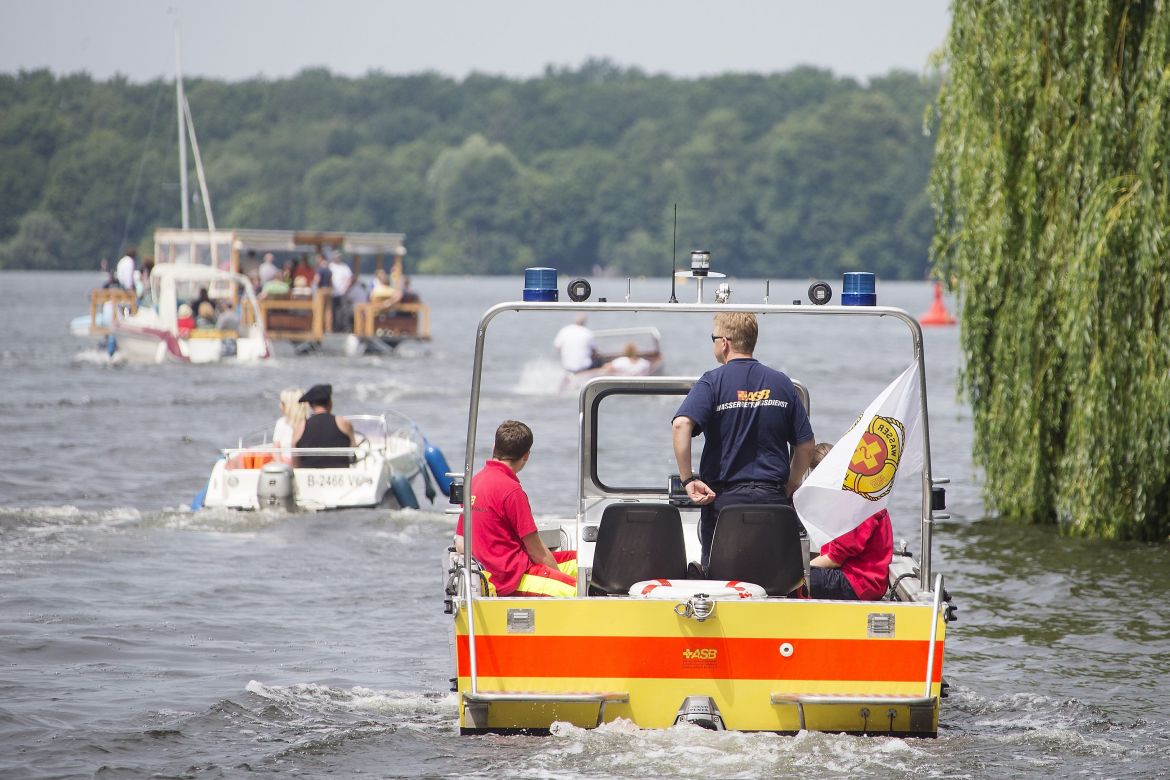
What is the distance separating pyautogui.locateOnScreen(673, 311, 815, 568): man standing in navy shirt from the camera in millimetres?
8062

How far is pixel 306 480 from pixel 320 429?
558mm

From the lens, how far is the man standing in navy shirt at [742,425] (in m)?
8.06

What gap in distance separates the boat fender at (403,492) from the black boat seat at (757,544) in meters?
9.25

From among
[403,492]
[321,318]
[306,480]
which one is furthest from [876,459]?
[321,318]

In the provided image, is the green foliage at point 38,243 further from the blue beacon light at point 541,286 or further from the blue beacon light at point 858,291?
the blue beacon light at point 858,291

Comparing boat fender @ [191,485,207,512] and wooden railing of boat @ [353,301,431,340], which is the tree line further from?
boat fender @ [191,485,207,512]

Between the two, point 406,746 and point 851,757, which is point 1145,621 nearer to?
point 851,757

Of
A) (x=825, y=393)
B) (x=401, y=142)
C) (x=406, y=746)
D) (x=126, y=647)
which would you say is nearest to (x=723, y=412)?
(x=406, y=746)

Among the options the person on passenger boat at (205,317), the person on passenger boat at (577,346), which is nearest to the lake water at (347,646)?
the person on passenger boat at (577,346)

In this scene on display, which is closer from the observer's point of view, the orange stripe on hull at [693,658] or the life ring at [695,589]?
the orange stripe on hull at [693,658]

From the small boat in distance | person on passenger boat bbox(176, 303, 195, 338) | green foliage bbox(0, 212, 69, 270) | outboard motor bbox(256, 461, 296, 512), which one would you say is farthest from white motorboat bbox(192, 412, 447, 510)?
green foliage bbox(0, 212, 69, 270)

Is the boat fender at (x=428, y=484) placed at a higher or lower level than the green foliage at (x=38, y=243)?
lower

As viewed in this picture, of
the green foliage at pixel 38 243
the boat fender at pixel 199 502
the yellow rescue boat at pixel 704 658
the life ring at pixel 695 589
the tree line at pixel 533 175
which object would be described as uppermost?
the tree line at pixel 533 175

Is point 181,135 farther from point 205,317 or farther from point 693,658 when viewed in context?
point 693,658
